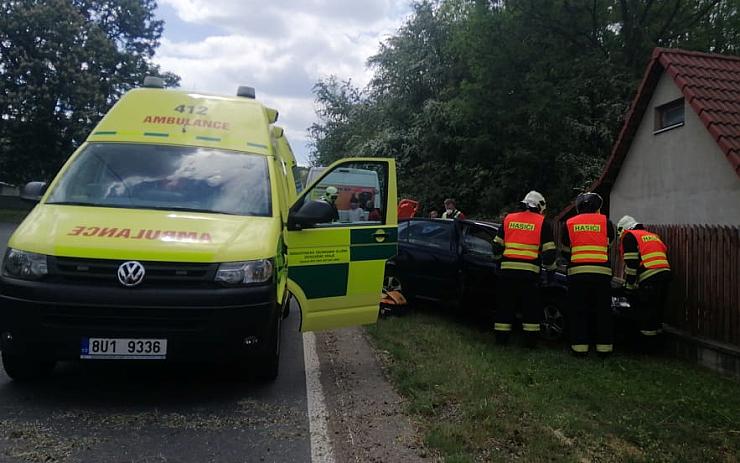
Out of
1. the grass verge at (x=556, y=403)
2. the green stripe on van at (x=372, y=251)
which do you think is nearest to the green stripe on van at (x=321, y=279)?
the green stripe on van at (x=372, y=251)

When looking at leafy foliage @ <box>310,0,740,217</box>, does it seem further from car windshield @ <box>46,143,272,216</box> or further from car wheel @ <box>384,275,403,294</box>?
car windshield @ <box>46,143,272,216</box>

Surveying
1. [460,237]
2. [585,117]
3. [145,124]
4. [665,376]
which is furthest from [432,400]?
[585,117]

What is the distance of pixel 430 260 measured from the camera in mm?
8977

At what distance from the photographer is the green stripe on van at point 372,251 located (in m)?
6.09

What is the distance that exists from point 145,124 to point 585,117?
612 inches

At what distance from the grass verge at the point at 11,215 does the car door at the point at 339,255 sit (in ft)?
92.8

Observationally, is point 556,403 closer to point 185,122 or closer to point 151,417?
point 151,417

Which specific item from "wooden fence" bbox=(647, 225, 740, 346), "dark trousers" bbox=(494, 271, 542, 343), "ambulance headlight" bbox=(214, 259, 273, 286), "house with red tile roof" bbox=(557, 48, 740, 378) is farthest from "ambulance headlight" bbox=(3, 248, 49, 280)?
"wooden fence" bbox=(647, 225, 740, 346)

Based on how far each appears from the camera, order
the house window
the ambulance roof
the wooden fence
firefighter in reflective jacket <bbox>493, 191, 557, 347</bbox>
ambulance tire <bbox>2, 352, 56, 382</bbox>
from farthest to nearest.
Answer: the house window, firefighter in reflective jacket <bbox>493, 191, 557, 347</bbox>, the wooden fence, the ambulance roof, ambulance tire <bbox>2, 352, 56, 382</bbox>

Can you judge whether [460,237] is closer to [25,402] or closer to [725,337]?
[725,337]

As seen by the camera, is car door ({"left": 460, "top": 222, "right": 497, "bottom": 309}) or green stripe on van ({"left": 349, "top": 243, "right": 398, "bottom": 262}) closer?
green stripe on van ({"left": 349, "top": 243, "right": 398, "bottom": 262})

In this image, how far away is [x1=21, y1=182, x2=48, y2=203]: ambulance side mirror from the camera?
554 cm

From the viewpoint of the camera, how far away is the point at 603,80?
18.3 meters

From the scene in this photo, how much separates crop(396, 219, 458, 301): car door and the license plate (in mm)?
5010
